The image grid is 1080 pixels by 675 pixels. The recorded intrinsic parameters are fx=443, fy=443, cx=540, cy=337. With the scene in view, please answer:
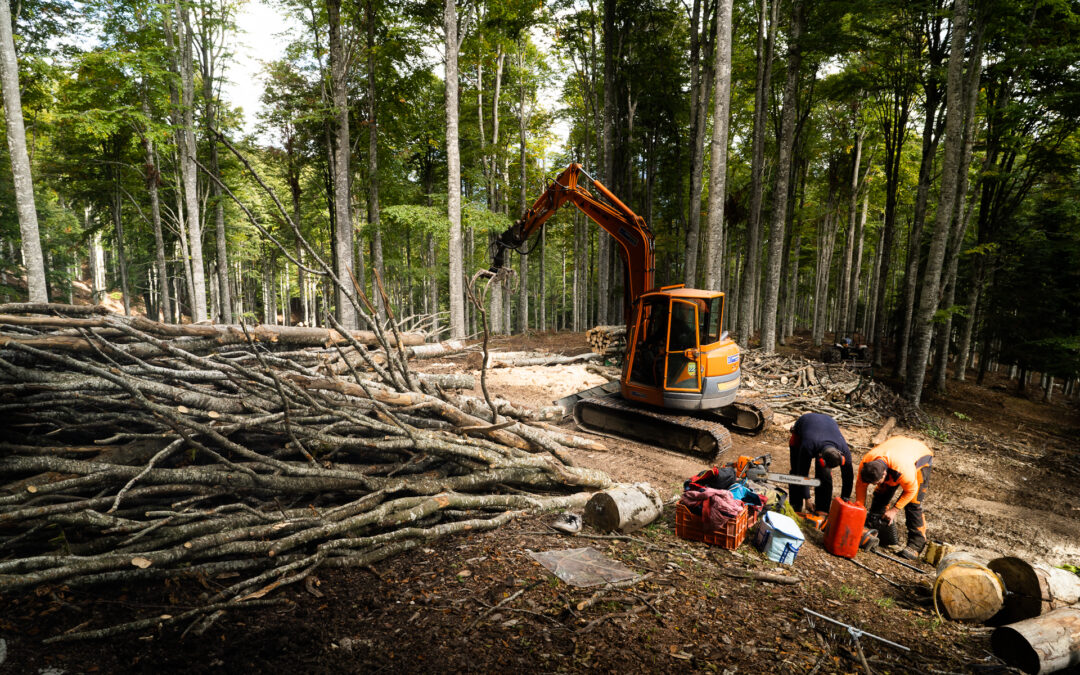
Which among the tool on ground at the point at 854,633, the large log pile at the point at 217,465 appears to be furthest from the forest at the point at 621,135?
the tool on ground at the point at 854,633

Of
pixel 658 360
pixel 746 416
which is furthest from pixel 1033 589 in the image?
pixel 746 416

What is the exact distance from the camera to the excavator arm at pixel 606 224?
8906 millimetres

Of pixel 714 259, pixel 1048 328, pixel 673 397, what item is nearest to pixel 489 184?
pixel 714 259

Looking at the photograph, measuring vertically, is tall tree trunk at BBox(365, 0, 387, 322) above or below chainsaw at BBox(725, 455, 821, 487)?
above

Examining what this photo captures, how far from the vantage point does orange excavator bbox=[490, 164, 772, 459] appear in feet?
26.2

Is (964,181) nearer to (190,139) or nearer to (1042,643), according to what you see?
(1042,643)

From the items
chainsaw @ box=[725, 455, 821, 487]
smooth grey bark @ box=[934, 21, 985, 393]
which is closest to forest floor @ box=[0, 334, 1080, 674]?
chainsaw @ box=[725, 455, 821, 487]

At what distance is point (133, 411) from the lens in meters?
4.58

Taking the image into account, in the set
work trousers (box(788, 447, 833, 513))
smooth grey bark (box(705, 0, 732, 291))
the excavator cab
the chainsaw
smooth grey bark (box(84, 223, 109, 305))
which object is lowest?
work trousers (box(788, 447, 833, 513))

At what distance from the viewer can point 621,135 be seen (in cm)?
2044

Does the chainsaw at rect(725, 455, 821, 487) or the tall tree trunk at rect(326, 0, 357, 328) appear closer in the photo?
the chainsaw at rect(725, 455, 821, 487)

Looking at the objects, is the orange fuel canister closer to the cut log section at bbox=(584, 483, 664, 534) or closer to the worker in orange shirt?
the worker in orange shirt

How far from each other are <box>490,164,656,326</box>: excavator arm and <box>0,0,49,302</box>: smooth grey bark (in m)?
9.36

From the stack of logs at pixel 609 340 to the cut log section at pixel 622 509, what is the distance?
9239mm
